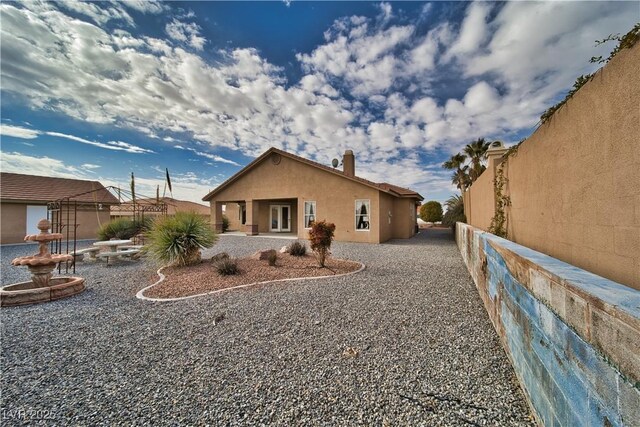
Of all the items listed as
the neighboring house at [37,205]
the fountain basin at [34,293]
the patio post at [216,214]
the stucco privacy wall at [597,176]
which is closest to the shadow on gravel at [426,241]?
the stucco privacy wall at [597,176]

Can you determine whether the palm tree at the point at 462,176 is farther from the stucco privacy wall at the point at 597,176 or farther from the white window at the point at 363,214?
the stucco privacy wall at the point at 597,176

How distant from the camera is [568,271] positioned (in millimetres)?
1856

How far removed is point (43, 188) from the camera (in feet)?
59.8

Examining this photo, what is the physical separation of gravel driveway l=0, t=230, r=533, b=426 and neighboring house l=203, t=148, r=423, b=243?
31.1ft

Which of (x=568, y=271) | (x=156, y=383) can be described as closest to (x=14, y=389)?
(x=156, y=383)

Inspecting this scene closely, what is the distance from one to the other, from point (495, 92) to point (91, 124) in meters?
19.8

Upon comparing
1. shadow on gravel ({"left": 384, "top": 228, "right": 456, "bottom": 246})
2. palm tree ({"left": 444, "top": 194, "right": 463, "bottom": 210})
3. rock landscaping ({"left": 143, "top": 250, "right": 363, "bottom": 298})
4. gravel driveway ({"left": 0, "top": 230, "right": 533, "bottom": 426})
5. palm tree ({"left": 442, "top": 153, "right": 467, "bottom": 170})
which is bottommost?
gravel driveway ({"left": 0, "top": 230, "right": 533, "bottom": 426})

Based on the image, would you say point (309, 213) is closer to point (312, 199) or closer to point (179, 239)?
point (312, 199)

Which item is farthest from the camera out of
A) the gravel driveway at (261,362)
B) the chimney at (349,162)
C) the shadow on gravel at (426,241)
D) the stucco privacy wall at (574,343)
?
the chimney at (349,162)

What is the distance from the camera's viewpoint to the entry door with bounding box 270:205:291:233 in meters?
20.9

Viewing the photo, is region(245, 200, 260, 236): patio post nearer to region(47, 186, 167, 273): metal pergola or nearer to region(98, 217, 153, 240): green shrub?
region(47, 186, 167, 273): metal pergola

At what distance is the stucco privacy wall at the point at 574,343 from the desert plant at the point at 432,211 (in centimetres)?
2967

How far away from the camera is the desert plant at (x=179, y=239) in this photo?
7953mm

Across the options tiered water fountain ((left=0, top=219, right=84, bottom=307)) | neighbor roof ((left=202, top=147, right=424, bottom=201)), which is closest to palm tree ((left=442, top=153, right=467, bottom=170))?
neighbor roof ((left=202, top=147, right=424, bottom=201))
